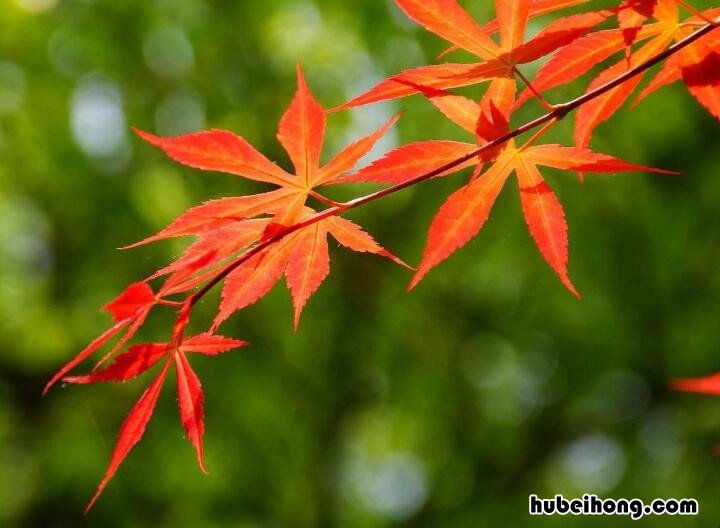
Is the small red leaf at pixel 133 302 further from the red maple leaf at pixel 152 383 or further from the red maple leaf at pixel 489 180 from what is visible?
the red maple leaf at pixel 489 180

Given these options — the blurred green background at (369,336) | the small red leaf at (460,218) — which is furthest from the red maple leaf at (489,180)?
the blurred green background at (369,336)

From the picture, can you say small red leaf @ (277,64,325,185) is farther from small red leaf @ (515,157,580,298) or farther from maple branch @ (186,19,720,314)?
small red leaf @ (515,157,580,298)

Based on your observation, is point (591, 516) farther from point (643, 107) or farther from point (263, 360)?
point (643, 107)

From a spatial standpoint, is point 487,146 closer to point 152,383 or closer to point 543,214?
point 543,214

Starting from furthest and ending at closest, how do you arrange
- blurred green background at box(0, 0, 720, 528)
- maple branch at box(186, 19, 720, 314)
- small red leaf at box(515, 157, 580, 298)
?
blurred green background at box(0, 0, 720, 528) → small red leaf at box(515, 157, 580, 298) → maple branch at box(186, 19, 720, 314)

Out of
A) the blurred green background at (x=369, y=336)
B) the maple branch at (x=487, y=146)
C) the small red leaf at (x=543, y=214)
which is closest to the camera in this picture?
the maple branch at (x=487, y=146)

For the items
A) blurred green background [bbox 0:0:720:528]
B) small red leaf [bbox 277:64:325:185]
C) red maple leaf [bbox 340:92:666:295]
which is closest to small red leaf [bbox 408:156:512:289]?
red maple leaf [bbox 340:92:666:295]

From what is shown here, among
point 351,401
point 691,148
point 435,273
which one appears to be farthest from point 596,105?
point 691,148

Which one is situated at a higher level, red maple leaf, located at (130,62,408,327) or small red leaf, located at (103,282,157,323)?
red maple leaf, located at (130,62,408,327)

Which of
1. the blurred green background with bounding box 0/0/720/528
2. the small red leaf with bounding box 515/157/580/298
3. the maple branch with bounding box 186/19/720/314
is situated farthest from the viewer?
the blurred green background with bounding box 0/0/720/528

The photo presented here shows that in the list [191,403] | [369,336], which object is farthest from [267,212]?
[369,336]
